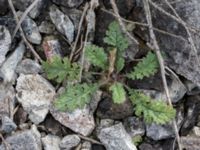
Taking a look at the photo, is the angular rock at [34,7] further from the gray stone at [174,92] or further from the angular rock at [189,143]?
the angular rock at [189,143]

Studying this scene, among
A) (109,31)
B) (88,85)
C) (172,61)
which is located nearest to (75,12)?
(109,31)

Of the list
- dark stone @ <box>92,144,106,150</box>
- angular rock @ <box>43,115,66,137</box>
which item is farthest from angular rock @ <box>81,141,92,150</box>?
angular rock @ <box>43,115,66,137</box>

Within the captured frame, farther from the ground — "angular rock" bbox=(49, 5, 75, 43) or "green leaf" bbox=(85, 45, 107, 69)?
"angular rock" bbox=(49, 5, 75, 43)

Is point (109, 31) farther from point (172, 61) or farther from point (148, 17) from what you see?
point (172, 61)

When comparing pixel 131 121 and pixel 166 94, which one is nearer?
pixel 166 94

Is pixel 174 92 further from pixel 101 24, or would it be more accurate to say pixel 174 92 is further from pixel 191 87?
pixel 101 24

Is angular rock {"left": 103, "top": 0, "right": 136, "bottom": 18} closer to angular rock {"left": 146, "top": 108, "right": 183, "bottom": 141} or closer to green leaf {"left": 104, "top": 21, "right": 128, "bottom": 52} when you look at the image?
green leaf {"left": 104, "top": 21, "right": 128, "bottom": 52}
